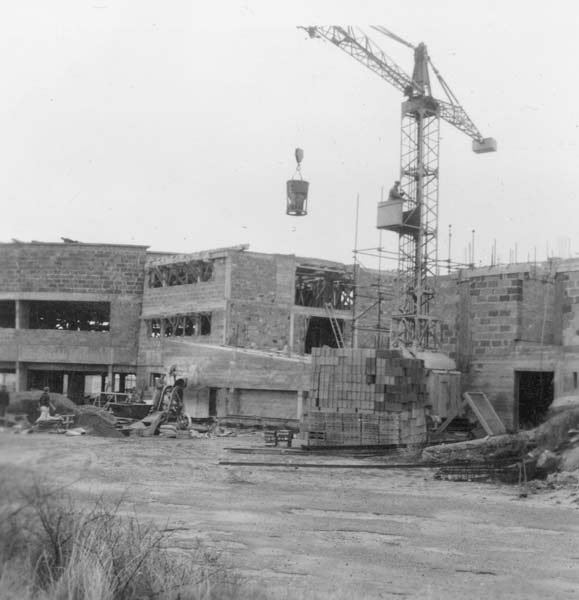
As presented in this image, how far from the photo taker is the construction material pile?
2305cm

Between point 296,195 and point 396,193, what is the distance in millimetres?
5475

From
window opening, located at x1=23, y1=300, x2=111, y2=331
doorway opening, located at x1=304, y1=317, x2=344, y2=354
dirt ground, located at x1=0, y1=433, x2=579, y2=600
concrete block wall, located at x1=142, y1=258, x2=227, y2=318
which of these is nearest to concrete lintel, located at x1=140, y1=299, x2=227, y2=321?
concrete block wall, located at x1=142, y1=258, x2=227, y2=318

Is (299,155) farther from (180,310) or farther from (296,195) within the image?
(180,310)

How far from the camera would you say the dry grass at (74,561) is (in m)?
5.69

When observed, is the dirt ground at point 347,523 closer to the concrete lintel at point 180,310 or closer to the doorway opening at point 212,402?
the doorway opening at point 212,402

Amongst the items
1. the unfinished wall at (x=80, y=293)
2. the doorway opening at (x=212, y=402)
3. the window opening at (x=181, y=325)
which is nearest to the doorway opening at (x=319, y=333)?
the window opening at (x=181, y=325)

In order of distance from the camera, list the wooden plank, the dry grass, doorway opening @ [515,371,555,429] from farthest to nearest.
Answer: doorway opening @ [515,371,555,429], the wooden plank, the dry grass

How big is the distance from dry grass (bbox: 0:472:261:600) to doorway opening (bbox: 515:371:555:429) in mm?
20227

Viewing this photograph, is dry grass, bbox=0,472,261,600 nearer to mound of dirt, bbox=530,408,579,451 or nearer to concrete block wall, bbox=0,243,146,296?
mound of dirt, bbox=530,408,579,451

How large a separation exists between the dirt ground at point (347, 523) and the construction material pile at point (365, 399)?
4.32 meters

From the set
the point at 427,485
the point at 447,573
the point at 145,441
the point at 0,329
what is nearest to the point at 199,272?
the point at 0,329

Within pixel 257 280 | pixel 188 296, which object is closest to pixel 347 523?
pixel 257 280

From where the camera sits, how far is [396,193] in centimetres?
3109

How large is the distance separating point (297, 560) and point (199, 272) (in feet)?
97.3
